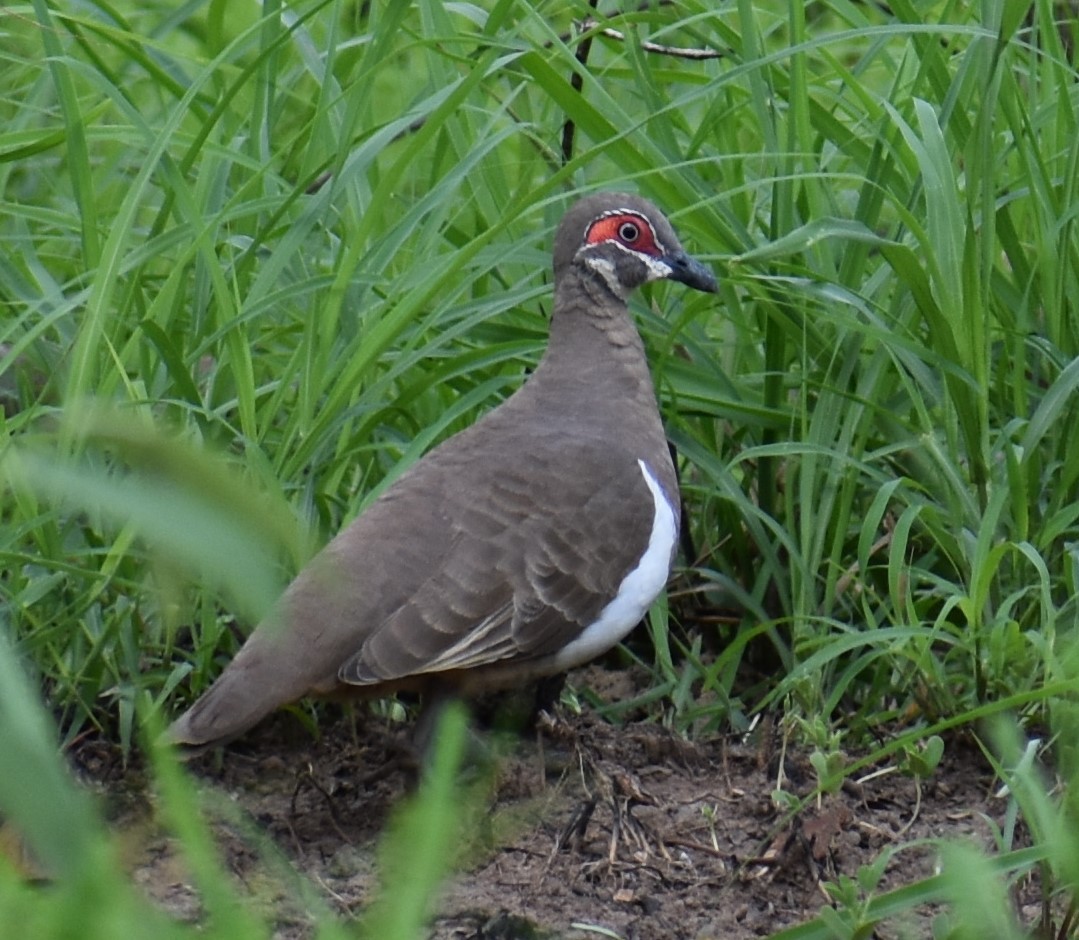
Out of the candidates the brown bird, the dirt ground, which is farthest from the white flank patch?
the dirt ground

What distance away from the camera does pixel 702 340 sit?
13.0 ft

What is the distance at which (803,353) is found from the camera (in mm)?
3631

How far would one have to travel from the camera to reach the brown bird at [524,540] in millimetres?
3072

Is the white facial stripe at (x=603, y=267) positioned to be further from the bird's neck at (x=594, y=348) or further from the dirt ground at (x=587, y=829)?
the dirt ground at (x=587, y=829)

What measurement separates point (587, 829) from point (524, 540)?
0.54m

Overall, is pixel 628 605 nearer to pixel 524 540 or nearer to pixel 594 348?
pixel 524 540

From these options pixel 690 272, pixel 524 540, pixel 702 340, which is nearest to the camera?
pixel 524 540

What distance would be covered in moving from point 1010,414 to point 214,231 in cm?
158

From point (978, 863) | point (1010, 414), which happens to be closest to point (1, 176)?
point (1010, 414)

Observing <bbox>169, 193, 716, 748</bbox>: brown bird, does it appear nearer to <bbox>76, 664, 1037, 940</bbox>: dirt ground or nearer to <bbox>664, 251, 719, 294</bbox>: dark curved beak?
<bbox>664, 251, 719, 294</bbox>: dark curved beak

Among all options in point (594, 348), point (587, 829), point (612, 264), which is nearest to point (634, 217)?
point (612, 264)

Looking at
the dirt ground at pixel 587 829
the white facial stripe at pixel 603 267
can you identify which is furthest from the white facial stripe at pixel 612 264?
the dirt ground at pixel 587 829

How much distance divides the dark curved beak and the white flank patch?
521 millimetres

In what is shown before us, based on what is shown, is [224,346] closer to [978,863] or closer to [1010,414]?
[1010,414]
